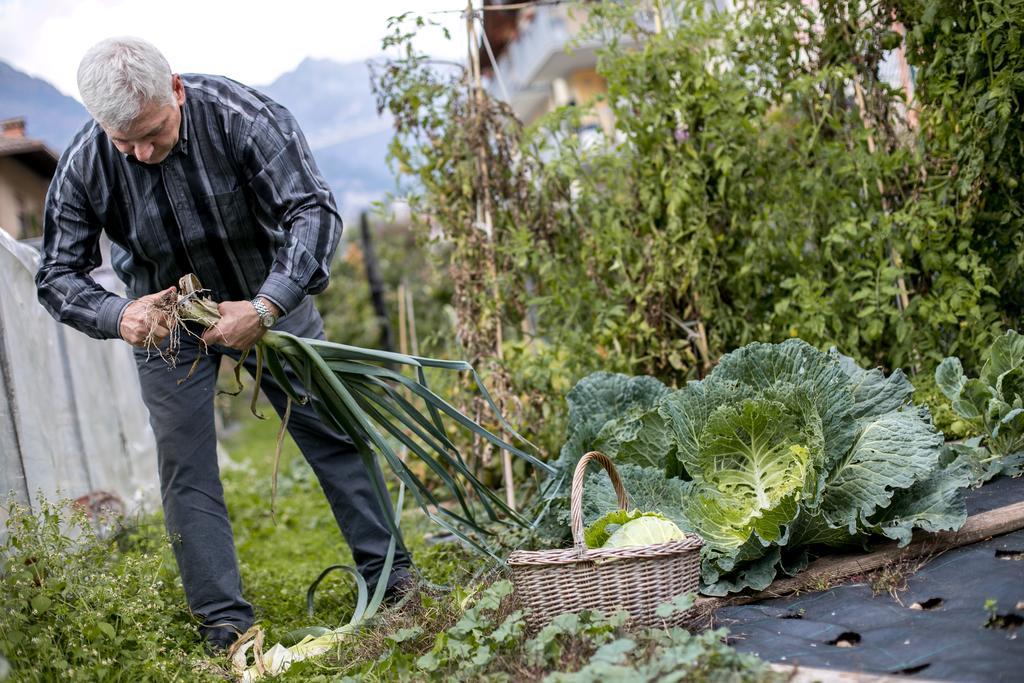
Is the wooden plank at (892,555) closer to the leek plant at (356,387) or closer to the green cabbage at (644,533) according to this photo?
the green cabbage at (644,533)

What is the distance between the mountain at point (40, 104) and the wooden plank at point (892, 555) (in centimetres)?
381

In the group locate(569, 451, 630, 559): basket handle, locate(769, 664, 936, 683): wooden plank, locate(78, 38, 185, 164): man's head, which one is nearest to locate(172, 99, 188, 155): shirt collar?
locate(78, 38, 185, 164): man's head

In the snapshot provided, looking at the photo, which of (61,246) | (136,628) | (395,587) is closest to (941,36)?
(395,587)

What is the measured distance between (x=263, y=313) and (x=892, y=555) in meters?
2.00

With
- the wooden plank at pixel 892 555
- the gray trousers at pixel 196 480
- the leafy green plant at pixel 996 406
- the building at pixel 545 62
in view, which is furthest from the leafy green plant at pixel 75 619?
the building at pixel 545 62

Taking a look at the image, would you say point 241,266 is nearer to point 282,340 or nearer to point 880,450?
point 282,340

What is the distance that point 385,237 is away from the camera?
1614 cm

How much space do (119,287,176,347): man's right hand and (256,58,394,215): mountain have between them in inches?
76.1

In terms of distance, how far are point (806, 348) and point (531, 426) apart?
1.68 m

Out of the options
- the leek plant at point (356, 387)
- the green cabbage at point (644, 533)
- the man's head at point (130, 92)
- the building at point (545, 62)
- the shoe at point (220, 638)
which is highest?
the building at point (545, 62)

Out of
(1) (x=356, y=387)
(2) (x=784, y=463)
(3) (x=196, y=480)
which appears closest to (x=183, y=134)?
(1) (x=356, y=387)

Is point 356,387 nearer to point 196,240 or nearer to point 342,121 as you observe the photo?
point 196,240

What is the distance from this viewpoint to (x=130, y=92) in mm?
2725

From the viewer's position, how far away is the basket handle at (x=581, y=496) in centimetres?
243
